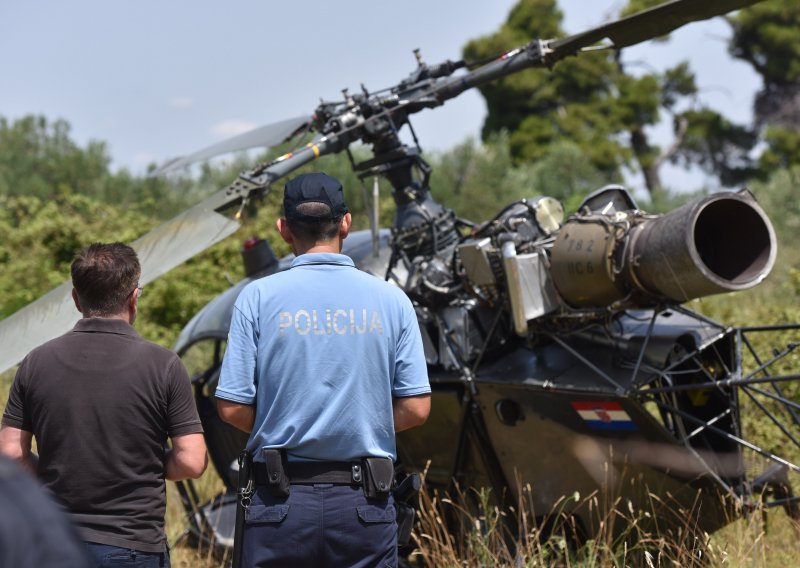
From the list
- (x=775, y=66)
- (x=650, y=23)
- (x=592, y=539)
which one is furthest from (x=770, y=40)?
(x=592, y=539)

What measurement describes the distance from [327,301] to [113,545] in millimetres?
1038

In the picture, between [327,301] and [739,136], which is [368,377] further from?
[739,136]

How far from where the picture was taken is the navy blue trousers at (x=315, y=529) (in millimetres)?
2969

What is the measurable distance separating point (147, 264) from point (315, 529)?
2558 mm

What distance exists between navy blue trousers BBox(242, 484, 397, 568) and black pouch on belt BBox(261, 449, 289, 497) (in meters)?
0.03

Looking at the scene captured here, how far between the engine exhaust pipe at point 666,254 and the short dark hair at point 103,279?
2560 mm

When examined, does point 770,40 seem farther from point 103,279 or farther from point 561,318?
point 103,279

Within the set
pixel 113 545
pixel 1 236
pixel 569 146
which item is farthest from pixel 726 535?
pixel 569 146

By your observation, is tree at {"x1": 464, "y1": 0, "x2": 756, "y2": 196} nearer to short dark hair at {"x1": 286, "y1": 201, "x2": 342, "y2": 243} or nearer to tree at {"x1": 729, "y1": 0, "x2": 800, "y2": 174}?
tree at {"x1": 729, "y1": 0, "x2": 800, "y2": 174}

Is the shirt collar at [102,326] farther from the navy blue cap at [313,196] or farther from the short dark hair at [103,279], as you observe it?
the navy blue cap at [313,196]

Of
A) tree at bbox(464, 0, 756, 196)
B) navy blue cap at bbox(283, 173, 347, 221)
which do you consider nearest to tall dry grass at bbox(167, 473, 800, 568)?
navy blue cap at bbox(283, 173, 347, 221)

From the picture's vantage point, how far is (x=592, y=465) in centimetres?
522

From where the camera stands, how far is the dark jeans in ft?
9.68

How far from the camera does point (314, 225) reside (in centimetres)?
320
